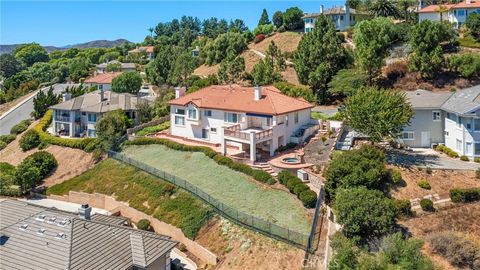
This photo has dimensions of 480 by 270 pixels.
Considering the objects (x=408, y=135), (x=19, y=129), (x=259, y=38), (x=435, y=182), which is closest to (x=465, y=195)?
(x=435, y=182)

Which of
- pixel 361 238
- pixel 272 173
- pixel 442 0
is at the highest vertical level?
pixel 442 0

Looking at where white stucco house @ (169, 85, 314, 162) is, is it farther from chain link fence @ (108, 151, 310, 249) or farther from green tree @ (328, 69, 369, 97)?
green tree @ (328, 69, 369, 97)

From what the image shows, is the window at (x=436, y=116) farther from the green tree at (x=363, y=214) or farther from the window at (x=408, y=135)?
the green tree at (x=363, y=214)

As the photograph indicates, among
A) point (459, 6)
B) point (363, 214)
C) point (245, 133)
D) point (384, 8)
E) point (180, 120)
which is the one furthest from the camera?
point (384, 8)

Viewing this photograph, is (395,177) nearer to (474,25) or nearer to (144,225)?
(144,225)

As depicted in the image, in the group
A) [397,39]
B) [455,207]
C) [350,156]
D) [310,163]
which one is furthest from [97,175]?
[397,39]

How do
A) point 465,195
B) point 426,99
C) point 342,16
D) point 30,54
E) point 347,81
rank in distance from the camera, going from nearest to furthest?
point 465,195
point 426,99
point 347,81
point 342,16
point 30,54

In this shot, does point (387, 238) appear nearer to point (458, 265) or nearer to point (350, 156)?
point (458, 265)
